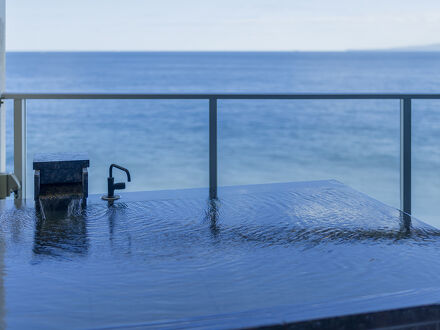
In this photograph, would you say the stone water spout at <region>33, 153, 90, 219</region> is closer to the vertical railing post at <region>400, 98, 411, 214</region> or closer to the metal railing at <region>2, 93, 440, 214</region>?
the metal railing at <region>2, 93, 440, 214</region>

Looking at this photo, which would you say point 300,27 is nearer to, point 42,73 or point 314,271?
point 42,73

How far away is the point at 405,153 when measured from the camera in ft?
10.00

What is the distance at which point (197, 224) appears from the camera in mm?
1101

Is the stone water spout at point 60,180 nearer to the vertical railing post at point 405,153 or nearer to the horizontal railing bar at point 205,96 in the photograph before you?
the horizontal railing bar at point 205,96

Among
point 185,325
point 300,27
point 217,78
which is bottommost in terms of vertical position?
point 185,325

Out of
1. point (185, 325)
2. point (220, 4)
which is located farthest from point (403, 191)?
point (220, 4)

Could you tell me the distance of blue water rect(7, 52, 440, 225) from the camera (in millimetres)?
3666

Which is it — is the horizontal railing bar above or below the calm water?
above

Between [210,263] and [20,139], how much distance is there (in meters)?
2.13

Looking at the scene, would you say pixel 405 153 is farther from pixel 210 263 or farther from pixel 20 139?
pixel 210 263

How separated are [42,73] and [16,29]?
9.84 feet

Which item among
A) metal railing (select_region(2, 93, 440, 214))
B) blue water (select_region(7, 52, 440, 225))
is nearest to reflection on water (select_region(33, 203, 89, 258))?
blue water (select_region(7, 52, 440, 225))

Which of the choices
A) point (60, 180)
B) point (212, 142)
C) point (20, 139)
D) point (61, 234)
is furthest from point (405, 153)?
point (61, 234)

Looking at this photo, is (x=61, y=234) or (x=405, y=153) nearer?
(x=61, y=234)
